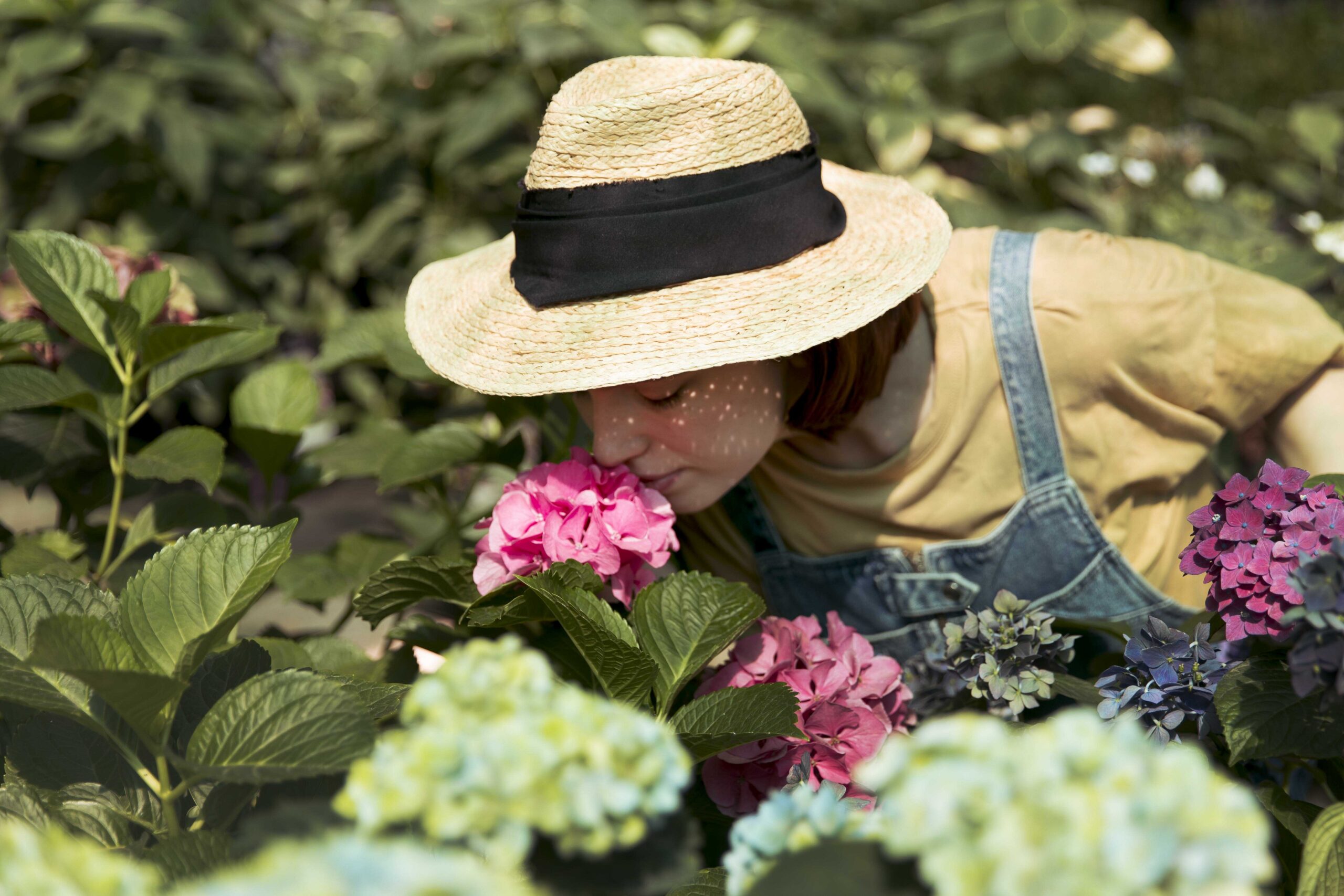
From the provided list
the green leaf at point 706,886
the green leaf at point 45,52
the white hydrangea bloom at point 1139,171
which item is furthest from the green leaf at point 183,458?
the white hydrangea bloom at point 1139,171

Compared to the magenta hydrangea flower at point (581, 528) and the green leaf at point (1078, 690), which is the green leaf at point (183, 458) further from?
the green leaf at point (1078, 690)

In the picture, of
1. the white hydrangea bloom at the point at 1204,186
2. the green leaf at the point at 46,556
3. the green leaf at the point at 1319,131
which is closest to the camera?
the green leaf at the point at 46,556

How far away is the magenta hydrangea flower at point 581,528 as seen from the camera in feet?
3.31

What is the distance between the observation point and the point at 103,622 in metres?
0.74

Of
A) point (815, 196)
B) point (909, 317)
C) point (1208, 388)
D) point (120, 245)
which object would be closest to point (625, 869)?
point (815, 196)

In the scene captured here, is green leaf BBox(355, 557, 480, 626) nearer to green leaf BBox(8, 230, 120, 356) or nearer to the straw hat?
the straw hat

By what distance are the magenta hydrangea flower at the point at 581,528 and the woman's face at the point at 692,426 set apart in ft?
0.12

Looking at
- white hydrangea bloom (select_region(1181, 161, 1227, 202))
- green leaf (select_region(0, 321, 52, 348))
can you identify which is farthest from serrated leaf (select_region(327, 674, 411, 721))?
white hydrangea bloom (select_region(1181, 161, 1227, 202))

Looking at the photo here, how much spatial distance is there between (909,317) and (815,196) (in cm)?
25

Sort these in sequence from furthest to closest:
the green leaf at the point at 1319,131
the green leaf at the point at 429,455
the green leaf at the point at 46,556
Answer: the green leaf at the point at 1319,131 < the green leaf at the point at 429,455 < the green leaf at the point at 46,556

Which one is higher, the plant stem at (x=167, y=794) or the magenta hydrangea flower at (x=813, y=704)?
the plant stem at (x=167, y=794)

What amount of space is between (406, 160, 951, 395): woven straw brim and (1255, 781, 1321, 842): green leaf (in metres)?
0.48

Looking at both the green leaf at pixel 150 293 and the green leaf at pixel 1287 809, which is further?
the green leaf at pixel 150 293

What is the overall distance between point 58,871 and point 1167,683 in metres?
0.74
